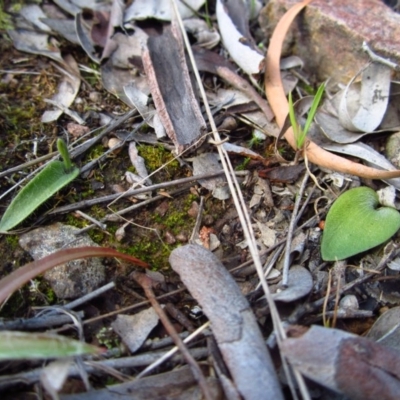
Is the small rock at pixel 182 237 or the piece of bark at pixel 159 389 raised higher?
the small rock at pixel 182 237

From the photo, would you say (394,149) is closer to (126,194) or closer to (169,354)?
(126,194)

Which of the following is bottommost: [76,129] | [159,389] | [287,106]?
[159,389]

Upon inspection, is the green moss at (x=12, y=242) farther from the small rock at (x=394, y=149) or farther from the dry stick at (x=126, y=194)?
the small rock at (x=394, y=149)

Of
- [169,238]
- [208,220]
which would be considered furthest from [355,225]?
[169,238]

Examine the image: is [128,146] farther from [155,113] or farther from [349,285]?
[349,285]

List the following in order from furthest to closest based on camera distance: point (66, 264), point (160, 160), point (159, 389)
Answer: point (160, 160), point (66, 264), point (159, 389)

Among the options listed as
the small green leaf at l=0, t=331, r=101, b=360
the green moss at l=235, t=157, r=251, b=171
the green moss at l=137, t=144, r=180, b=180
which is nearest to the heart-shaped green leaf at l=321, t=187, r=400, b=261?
the green moss at l=235, t=157, r=251, b=171

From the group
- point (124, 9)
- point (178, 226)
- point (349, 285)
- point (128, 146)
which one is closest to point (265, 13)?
point (124, 9)

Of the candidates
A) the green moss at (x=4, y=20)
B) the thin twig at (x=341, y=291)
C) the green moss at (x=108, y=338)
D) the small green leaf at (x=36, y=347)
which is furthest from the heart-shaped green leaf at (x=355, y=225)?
the green moss at (x=4, y=20)
